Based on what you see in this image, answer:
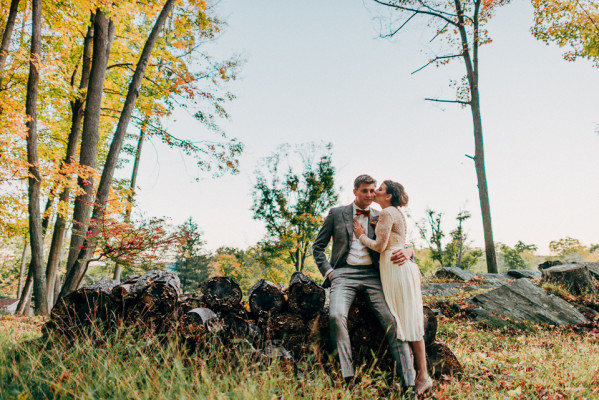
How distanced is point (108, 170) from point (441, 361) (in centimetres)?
665

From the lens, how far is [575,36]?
11.8m

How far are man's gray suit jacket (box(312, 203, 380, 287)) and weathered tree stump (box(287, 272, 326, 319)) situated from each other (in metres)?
0.18

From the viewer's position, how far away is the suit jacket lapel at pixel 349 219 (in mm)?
3547

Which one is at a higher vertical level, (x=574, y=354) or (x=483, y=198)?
(x=483, y=198)

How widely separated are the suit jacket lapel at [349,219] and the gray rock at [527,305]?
4.48 meters

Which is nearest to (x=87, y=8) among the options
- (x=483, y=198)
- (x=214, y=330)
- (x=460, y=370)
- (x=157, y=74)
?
(x=157, y=74)

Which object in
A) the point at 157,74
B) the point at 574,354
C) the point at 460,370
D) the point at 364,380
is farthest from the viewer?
the point at 157,74

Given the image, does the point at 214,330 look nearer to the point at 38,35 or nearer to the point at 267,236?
the point at 38,35

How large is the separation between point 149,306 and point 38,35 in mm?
7215

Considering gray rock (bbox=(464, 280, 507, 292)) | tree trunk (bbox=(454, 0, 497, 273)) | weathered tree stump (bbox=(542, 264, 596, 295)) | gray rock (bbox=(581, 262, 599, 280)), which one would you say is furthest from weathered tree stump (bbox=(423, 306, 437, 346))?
tree trunk (bbox=(454, 0, 497, 273))

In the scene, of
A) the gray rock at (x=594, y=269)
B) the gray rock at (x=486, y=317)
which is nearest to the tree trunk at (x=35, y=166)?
the gray rock at (x=486, y=317)

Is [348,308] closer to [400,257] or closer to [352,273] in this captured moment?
[352,273]

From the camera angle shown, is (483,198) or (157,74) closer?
(157,74)

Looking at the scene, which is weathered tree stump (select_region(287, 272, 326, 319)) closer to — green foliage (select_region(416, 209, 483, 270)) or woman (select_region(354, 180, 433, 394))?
woman (select_region(354, 180, 433, 394))
